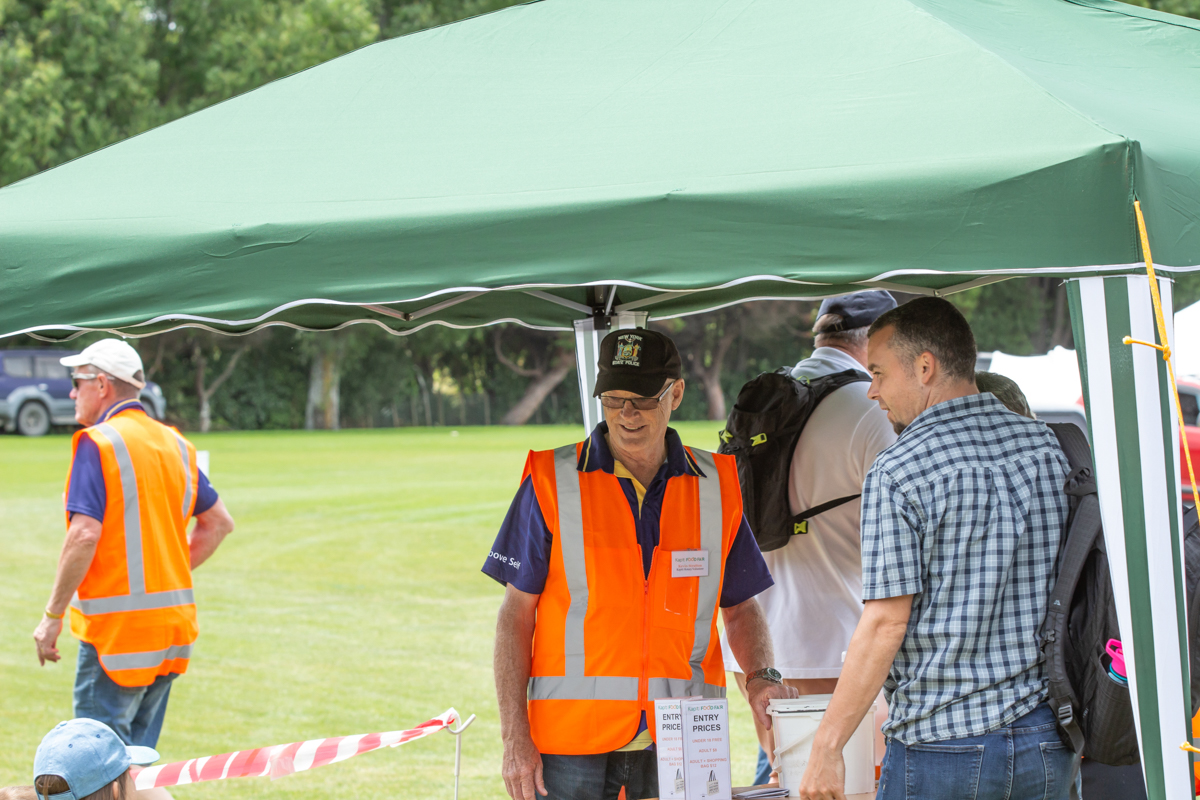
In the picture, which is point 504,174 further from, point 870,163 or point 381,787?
point 381,787

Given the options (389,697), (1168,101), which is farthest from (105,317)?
(389,697)

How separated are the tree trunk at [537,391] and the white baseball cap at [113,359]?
40.0m

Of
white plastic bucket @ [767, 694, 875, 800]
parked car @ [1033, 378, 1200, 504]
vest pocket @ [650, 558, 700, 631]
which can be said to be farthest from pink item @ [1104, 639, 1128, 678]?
parked car @ [1033, 378, 1200, 504]

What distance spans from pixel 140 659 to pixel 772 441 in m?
2.52

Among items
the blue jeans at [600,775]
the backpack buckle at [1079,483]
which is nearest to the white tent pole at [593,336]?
the blue jeans at [600,775]

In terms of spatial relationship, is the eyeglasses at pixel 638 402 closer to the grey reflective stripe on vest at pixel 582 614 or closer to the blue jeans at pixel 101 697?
the grey reflective stripe on vest at pixel 582 614

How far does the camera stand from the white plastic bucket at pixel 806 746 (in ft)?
8.34

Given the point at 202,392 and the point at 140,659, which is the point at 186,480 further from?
the point at 202,392

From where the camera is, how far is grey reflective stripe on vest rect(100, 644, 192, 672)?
4.27 metres

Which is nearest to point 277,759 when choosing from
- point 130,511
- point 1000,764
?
point 130,511

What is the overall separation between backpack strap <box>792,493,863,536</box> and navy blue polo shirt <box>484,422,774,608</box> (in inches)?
25.2

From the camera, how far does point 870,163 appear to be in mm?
2182

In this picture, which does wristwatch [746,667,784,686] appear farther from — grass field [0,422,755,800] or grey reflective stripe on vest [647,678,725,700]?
grass field [0,422,755,800]

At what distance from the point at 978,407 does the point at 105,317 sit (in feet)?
6.01
